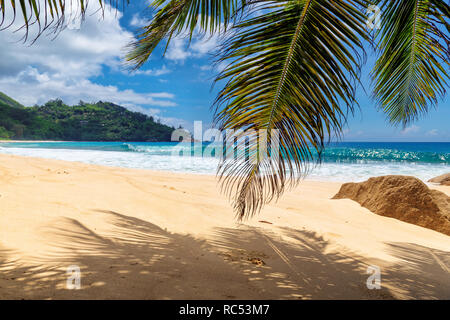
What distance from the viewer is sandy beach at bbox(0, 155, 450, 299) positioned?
1.42 meters

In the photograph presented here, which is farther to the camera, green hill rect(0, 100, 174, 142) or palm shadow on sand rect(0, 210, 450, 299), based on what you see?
green hill rect(0, 100, 174, 142)

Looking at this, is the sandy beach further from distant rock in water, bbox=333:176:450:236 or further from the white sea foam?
the white sea foam

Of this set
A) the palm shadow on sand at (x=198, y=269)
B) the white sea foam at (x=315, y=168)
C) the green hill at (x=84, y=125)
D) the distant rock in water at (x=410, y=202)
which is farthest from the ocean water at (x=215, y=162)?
the green hill at (x=84, y=125)

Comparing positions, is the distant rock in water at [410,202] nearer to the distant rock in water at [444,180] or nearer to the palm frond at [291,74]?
the palm frond at [291,74]

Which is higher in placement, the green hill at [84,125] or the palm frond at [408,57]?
the green hill at [84,125]

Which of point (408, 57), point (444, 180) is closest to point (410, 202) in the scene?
point (408, 57)

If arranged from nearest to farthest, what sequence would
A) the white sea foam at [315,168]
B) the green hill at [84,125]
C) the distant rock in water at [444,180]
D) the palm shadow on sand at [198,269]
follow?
1. the palm shadow on sand at [198,269]
2. the distant rock in water at [444,180]
3. the white sea foam at [315,168]
4. the green hill at [84,125]

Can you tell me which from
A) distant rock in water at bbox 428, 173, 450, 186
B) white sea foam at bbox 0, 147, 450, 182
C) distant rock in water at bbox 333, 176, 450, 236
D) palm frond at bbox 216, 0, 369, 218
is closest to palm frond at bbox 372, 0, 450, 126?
palm frond at bbox 216, 0, 369, 218

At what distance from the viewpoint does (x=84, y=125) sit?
78938 mm

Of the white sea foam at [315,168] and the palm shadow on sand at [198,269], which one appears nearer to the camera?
the palm shadow on sand at [198,269]

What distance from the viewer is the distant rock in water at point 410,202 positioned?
4129mm

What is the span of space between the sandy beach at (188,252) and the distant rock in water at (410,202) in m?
0.37

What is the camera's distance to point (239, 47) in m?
1.73

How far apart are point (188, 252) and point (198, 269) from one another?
341 millimetres
